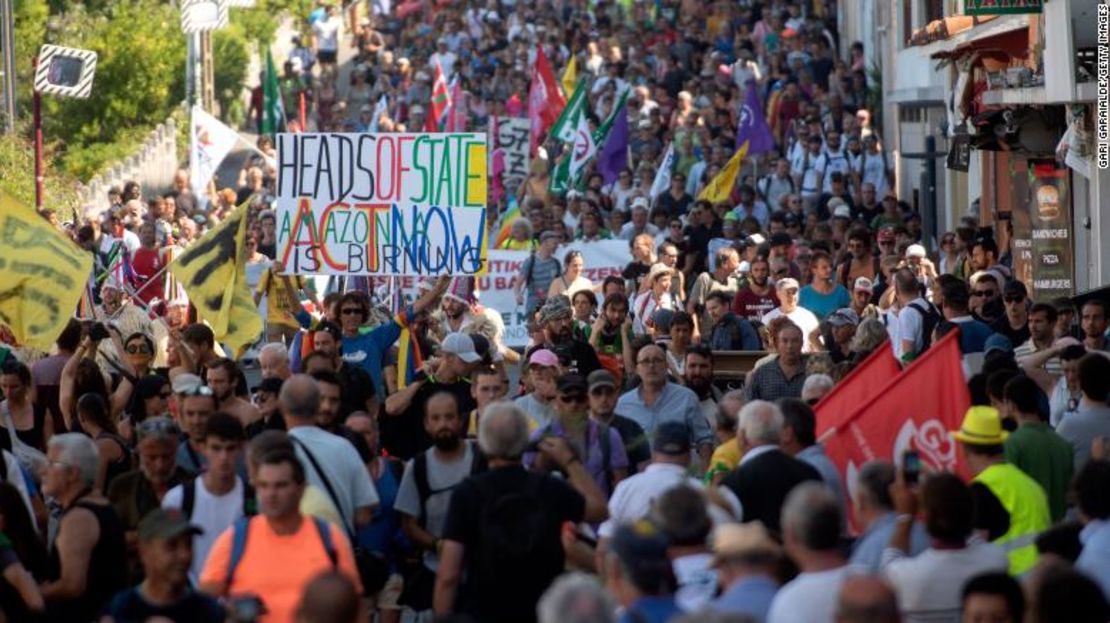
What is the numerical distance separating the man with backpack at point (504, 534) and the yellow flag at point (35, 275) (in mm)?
6029

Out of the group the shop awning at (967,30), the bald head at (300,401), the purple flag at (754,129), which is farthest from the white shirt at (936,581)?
the purple flag at (754,129)

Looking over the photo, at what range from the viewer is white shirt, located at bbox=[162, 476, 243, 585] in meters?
9.83

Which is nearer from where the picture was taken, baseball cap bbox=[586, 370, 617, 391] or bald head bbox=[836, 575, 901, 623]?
bald head bbox=[836, 575, 901, 623]

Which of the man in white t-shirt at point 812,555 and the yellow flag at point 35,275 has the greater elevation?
the yellow flag at point 35,275

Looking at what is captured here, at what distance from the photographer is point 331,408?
11461mm

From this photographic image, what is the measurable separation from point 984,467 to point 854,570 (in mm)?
2651

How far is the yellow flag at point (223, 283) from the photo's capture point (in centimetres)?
1711

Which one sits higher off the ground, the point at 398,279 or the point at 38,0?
the point at 38,0

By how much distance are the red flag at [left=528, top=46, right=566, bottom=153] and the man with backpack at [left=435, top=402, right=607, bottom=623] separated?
2450 cm

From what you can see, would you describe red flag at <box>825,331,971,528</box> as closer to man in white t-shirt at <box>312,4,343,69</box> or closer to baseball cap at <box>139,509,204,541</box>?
baseball cap at <box>139,509,204,541</box>

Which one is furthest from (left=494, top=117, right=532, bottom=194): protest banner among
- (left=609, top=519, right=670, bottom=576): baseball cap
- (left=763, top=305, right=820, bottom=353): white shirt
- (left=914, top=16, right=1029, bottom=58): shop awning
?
(left=609, top=519, right=670, bottom=576): baseball cap

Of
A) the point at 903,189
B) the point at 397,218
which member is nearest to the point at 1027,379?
the point at 397,218

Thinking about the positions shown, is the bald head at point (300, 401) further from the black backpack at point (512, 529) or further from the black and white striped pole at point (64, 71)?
the black and white striped pole at point (64, 71)

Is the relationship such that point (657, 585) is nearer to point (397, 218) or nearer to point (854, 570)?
point (854, 570)
